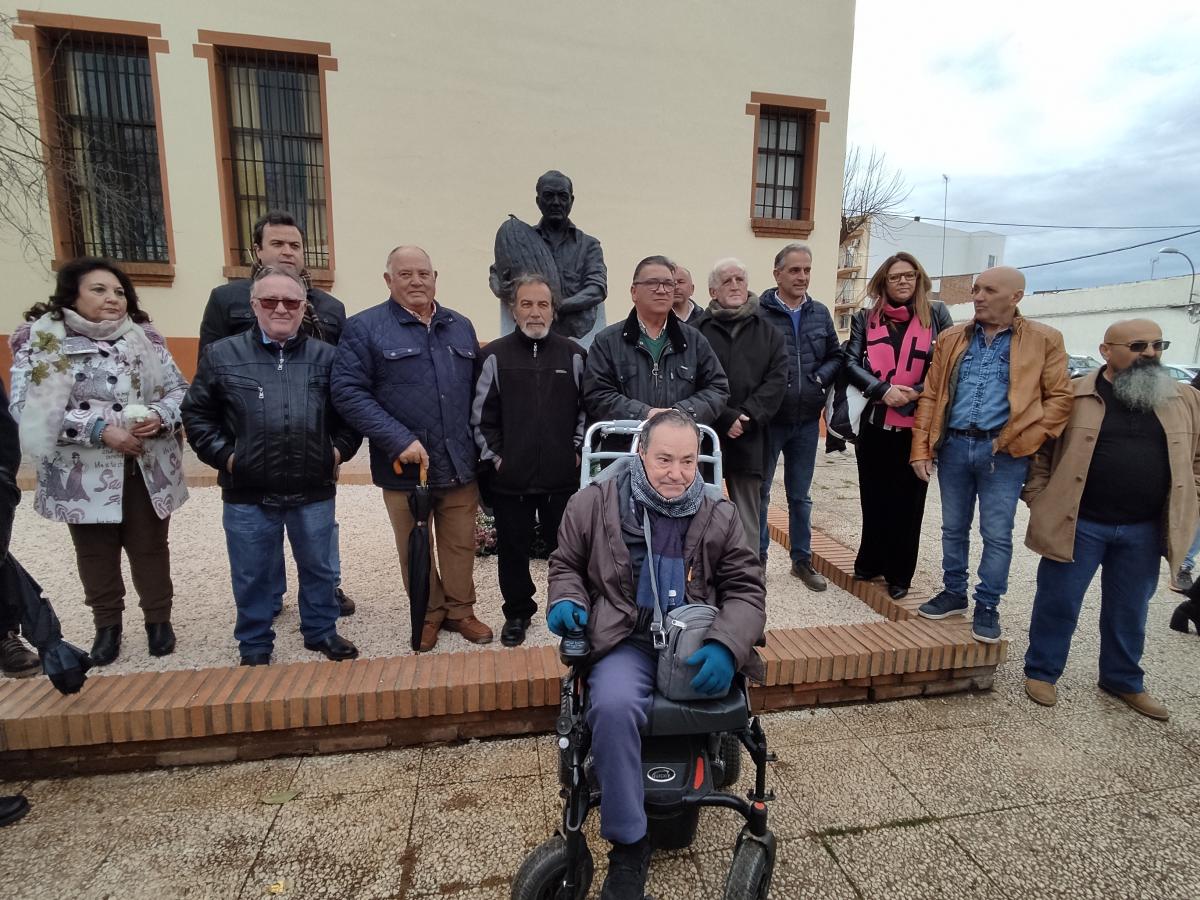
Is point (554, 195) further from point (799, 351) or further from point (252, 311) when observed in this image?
point (252, 311)

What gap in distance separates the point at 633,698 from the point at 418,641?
159 cm

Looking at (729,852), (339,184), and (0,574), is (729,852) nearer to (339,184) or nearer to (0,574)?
(0,574)

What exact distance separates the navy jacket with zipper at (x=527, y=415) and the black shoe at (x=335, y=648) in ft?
3.38

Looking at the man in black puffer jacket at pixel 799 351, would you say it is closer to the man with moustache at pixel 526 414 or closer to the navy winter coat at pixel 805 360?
the navy winter coat at pixel 805 360

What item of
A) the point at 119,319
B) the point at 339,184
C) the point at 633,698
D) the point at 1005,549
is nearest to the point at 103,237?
the point at 339,184

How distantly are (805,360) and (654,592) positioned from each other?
2300 millimetres

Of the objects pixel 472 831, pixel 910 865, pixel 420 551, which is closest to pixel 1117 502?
pixel 910 865

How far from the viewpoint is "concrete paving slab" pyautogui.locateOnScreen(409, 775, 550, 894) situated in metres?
2.00

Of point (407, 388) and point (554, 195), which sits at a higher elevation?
point (554, 195)

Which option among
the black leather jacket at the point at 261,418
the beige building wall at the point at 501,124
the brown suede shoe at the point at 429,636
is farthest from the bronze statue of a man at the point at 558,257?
the beige building wall at the point at 501,124

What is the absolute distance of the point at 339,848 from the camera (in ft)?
6.86

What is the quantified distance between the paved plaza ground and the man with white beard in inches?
10.7

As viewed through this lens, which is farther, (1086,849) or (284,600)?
(284,600)

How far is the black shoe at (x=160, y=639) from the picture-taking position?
309cm
